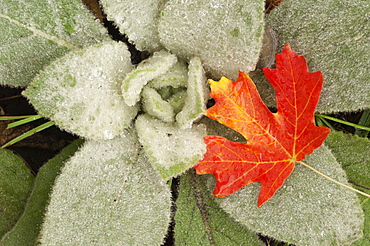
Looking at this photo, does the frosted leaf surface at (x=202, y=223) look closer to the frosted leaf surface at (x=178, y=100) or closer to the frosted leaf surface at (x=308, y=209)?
the frosted leaf surface at (x=308, y=209)

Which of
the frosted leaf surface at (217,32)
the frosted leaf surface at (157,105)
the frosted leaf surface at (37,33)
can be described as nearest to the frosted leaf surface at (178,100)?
the frosted leaf surface at (157,105)

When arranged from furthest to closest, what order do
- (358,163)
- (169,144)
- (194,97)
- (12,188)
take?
(12,188)
(358,163)
(169,144)
(194,97)

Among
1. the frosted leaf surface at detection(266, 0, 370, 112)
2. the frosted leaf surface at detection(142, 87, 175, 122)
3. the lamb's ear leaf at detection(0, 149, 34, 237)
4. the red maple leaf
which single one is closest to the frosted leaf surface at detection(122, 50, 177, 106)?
the frosted leaf surface at detection(142, 87, 175, 122)

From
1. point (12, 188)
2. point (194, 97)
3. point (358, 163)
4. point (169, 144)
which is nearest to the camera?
point (194, 97)

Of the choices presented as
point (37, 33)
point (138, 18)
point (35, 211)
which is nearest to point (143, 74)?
point (138, 18)

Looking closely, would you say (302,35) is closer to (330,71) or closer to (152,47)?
(330,71)

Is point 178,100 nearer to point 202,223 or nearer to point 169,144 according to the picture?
point 169,144
